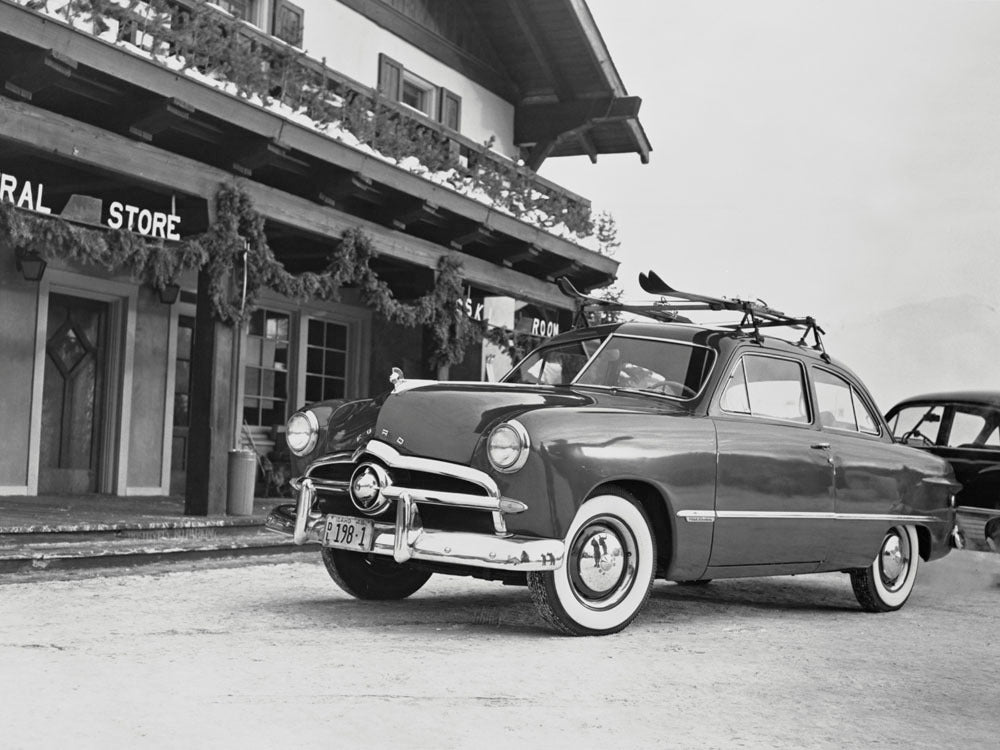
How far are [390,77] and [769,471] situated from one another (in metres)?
9.61

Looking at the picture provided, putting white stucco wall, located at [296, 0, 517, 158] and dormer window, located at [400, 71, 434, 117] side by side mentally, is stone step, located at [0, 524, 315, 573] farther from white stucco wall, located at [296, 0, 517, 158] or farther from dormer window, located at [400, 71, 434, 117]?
dormer window, located at [400, 71, 434, 117]

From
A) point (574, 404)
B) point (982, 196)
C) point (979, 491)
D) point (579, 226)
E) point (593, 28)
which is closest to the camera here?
point (574, 404)

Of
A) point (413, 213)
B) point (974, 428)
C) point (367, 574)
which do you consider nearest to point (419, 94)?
point (413, 213)

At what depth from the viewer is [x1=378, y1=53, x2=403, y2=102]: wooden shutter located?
14734 mm

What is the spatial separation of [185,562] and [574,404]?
418cm

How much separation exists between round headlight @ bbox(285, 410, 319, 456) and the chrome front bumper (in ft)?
3.91

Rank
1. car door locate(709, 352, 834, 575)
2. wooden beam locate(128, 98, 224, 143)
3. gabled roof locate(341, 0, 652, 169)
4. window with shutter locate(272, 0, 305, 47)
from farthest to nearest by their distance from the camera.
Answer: gabled roof locate(341, 0, 652, 169), window with shutter locate(272, 0, 305, 47), wooden beam locate(128, 98, 224, 143), car door locate(709, 352, 834, 575)

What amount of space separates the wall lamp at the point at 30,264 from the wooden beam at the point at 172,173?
7.97ft

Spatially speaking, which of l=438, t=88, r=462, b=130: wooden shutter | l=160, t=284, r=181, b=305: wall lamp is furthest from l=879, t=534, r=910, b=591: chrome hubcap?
l=438, t=88, r=462, b=130: wooden shutter

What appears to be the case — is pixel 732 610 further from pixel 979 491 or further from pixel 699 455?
pixel 979 491

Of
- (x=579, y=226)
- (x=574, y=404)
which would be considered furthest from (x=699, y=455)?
(x=579, y=226)

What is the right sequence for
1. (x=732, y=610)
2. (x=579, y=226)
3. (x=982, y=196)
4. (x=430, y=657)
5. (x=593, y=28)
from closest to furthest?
(x=430, y=657) < (x=732, y=610) < (x=579, y=226) < (x=593, y=28) < (x=982, y=196)

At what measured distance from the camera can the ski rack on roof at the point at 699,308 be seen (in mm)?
6613

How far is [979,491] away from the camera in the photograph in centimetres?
1015
